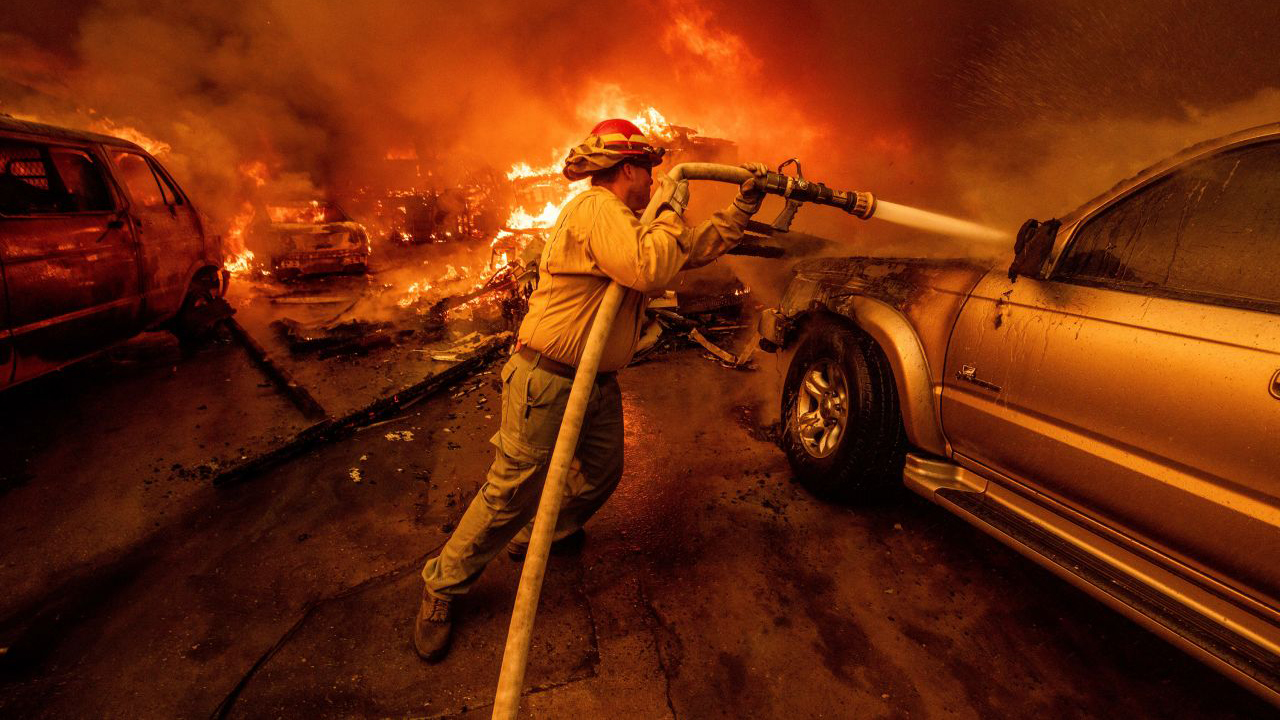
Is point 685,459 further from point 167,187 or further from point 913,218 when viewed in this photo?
point 167,187

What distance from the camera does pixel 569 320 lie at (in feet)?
7.15

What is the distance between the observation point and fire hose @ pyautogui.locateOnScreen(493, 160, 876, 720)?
1.64 meters

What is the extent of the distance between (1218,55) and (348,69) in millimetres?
21251

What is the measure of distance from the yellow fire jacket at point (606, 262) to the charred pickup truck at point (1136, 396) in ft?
4.54

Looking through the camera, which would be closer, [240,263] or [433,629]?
[433,629]

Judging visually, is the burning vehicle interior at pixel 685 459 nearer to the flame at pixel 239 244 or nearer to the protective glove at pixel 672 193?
the protective glove at pixel 672 193

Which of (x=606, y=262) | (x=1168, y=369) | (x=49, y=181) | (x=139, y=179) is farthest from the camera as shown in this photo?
(x=139, y=179)

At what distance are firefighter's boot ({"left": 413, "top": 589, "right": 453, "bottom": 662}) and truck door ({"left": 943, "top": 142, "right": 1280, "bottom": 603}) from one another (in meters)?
2.65

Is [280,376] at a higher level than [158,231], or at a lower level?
lower

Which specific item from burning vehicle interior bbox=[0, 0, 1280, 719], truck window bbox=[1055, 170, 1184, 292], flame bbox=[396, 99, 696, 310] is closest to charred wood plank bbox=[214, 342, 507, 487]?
burning vehicle interior bbox=[0, 0, 1280, 719]

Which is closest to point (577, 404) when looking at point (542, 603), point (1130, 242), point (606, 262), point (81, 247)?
point (606, 262)

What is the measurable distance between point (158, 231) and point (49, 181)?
3.11ft

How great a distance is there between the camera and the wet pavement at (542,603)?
2.21 metres

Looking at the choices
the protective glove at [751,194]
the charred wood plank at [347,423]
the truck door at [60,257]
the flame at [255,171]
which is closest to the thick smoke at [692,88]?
the flame at [255,171]
